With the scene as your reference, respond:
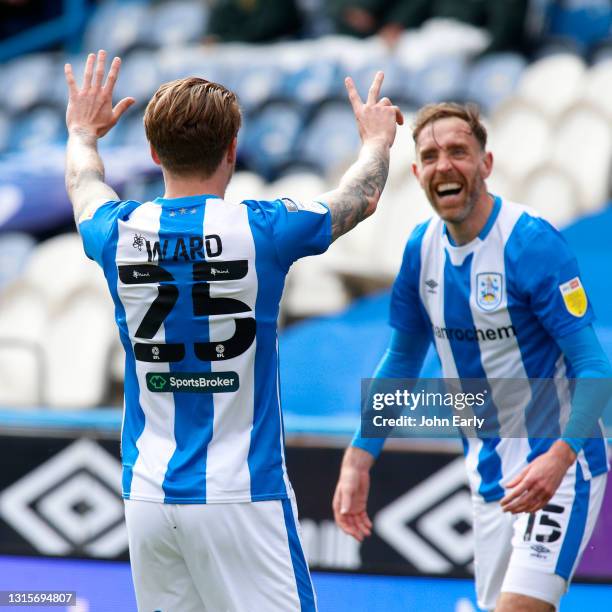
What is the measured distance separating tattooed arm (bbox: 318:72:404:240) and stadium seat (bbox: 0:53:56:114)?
28.9 feet

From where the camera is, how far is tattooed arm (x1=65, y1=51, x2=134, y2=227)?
2.92 meters

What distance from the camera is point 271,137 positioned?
30.7 feet

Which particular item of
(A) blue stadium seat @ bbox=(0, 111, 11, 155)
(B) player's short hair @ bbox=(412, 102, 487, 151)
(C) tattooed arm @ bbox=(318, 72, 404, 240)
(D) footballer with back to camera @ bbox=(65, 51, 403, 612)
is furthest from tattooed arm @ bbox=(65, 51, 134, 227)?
(A) blue stadium seat @ bbox=(0, 111, 11, 155)

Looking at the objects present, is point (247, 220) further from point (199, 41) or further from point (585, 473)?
point (199, 41)

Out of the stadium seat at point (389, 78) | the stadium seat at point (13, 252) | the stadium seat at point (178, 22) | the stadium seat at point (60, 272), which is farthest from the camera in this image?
the stadium seat at point (178, 22)

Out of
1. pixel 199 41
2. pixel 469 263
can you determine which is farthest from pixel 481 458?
pixel 199 41

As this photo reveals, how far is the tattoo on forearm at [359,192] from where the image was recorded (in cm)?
A: 276

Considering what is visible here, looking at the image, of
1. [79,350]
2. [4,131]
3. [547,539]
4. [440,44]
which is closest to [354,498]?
[547,539]

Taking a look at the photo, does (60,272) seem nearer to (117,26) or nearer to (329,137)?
(329,137)

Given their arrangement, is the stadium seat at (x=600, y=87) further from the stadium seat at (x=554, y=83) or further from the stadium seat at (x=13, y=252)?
the stadium seat at (x=13, y=252)

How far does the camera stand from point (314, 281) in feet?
23.0

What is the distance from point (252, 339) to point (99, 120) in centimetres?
83

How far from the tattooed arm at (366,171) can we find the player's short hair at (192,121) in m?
0.32

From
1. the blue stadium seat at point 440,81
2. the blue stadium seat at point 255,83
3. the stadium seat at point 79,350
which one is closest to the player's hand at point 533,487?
the stadium seat at point 79,350
